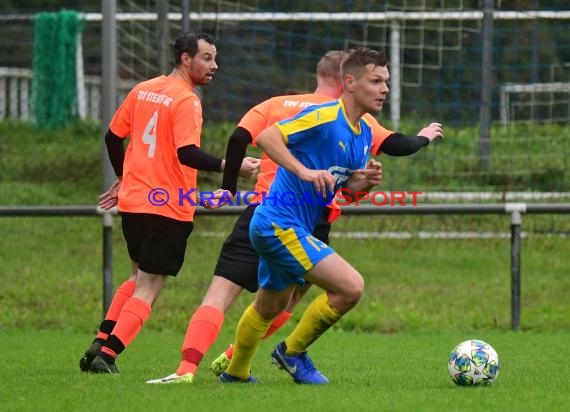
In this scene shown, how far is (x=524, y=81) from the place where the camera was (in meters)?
13.7

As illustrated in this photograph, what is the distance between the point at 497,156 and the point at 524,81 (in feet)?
2.71

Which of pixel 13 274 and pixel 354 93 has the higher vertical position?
pixel 354 93

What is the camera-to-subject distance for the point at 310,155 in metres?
6.94

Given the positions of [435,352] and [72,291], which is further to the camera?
[72,291]

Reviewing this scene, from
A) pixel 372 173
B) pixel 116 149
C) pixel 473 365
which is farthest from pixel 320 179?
pixel 116 149

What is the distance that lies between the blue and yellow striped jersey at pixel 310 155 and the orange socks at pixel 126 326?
1353mm

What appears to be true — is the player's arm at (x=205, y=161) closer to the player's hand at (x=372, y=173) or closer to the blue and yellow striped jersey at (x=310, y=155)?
the blue and yellow striped jersey at (x=310, y=155)

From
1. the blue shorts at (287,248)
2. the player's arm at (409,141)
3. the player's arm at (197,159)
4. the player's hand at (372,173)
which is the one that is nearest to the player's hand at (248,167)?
the player's arm at (197,159)

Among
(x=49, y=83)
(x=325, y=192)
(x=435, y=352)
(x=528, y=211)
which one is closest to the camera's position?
(x=325, y=192)

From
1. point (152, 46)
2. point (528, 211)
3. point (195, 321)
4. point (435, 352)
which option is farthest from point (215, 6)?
point (195, 321)

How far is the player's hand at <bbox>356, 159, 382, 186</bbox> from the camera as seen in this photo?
6781 millimetres

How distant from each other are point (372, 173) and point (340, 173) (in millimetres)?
284

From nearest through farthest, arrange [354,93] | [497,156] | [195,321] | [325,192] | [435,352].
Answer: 1. [325,192]
2. [354,93]
3. [195,321]
4. [435,352]
5. [497,156]

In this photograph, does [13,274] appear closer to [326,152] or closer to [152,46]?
[152,46]
